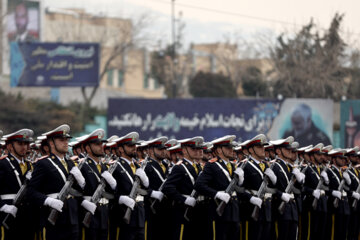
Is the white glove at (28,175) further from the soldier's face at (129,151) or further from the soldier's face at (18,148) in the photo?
the soldier's face at (129,151)

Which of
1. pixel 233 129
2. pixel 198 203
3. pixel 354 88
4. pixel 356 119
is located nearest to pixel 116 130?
pixel 233 129

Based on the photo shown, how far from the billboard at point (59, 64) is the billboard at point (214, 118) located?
8.83 metres

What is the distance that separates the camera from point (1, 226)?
1159 centimetres

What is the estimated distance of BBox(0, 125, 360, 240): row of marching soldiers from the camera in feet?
36.3

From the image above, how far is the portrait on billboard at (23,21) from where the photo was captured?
A: 6141 centimetres

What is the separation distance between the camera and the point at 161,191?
44.3 feet

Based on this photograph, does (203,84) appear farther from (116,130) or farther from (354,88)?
(116,130)

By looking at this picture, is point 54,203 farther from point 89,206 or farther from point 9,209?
point 9,209

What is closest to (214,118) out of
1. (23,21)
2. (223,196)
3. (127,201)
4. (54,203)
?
(223,196)

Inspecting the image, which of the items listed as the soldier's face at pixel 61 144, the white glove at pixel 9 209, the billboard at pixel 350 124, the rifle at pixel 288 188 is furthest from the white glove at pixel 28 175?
the billboard at pixel 350 124

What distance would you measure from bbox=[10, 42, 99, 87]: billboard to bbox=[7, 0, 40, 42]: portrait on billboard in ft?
49.6

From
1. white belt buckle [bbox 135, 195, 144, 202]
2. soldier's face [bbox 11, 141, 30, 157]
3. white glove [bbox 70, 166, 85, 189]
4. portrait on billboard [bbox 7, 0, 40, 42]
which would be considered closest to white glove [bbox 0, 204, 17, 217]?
soldier's face [bbox 11, 141, 30, 157]

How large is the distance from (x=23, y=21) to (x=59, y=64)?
17.4 metres

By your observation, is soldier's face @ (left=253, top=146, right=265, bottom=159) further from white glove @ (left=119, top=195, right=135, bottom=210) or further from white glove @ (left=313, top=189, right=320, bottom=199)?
white glove @ (left=313, top=189, right=320, bottom=199)
